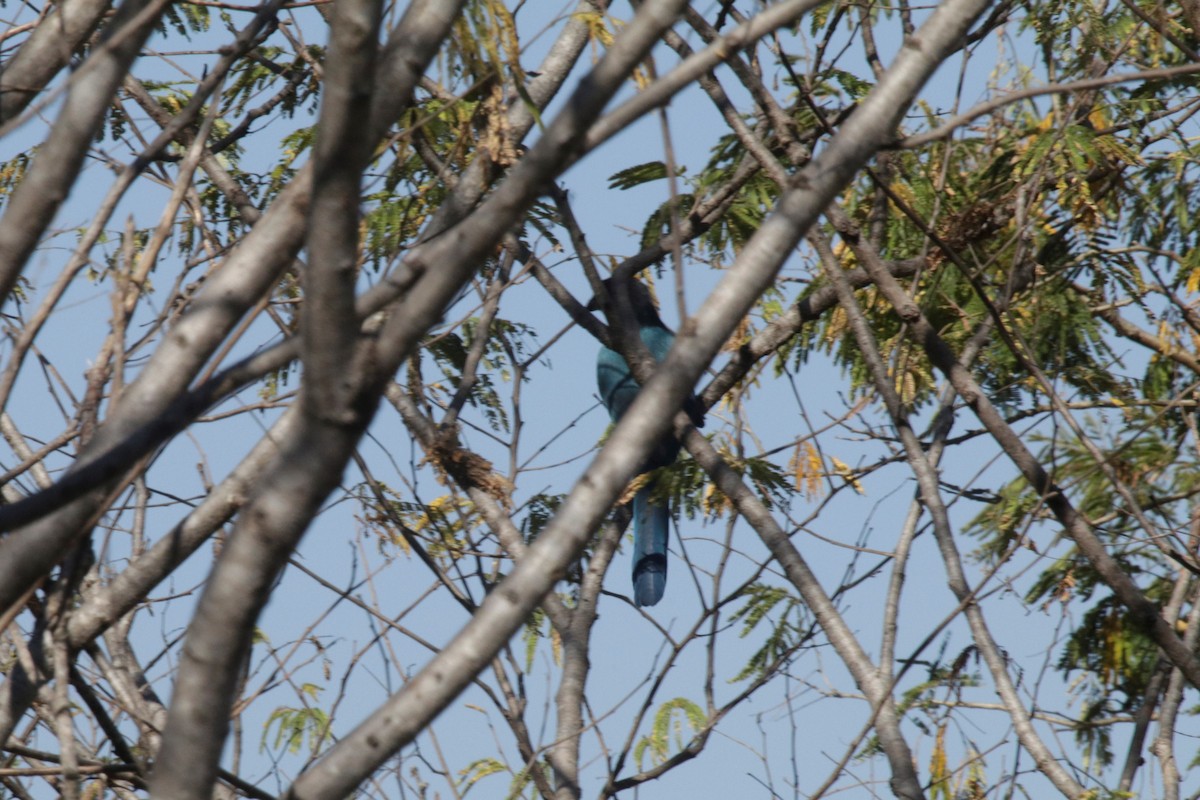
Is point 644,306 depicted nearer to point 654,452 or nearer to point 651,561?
point 651,561

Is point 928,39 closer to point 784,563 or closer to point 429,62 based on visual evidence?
point 429,62

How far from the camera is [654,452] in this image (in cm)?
612

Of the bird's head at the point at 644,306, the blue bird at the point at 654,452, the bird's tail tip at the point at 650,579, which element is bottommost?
the bird's tail tip at the point at 650,579

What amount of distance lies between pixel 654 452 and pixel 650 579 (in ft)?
2.96

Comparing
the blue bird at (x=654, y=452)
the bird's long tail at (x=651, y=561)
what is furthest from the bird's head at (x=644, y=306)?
the bird's long tail at (x=651, y=561)

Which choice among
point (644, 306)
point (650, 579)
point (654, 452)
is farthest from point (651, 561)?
point (644, 306)

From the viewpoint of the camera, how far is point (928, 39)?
2027mm

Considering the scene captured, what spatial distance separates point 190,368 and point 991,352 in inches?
132

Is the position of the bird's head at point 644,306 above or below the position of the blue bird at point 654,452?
above

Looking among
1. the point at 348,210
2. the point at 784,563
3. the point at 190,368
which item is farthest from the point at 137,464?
the point at 784,563

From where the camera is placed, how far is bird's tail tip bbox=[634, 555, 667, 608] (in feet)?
22.1

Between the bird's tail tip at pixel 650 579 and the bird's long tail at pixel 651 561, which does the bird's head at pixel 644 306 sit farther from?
the bird's tail tip at pixel 650 579

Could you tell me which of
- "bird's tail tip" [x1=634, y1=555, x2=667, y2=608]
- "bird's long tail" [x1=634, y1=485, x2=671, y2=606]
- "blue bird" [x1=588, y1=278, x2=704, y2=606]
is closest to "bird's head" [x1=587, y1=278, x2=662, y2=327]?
"blue bird" [x1=588, y1=278, x2=704, y2=606]

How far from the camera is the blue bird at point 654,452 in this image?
666 cm
